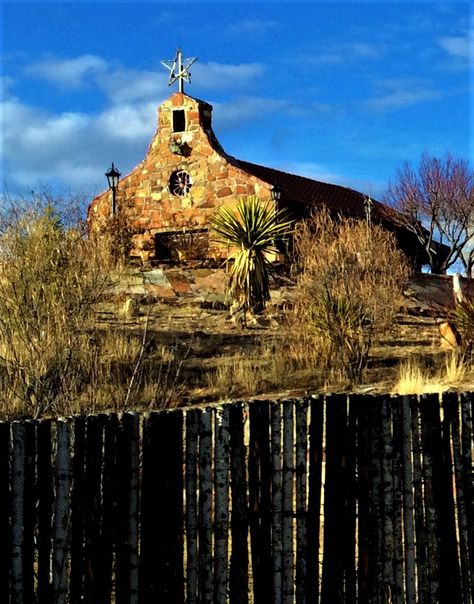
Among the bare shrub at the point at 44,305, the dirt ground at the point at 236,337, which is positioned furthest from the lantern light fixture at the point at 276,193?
the bare shrub at the point at 44,305

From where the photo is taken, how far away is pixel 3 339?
12.0 metres

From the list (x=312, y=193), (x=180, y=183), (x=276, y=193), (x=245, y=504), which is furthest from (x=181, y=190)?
(x=245, y=504)

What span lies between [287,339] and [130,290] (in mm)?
6355

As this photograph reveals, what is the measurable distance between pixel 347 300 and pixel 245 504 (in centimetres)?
940

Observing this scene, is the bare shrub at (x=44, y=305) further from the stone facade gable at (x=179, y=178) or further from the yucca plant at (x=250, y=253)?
the stone facade gable at (x=179, y=178)

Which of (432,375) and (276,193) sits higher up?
(276,193)

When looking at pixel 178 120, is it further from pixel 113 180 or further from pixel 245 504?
pixel 245 504

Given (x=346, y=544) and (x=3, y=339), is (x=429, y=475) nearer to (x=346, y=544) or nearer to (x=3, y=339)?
(x=346, y=544)

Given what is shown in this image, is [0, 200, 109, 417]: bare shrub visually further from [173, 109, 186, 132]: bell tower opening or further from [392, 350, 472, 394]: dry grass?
[173, 109, 186, 132]: bell tower opening

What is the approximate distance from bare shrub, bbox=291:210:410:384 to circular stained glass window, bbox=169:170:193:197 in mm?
10279

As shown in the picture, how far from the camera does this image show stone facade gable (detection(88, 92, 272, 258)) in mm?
24703

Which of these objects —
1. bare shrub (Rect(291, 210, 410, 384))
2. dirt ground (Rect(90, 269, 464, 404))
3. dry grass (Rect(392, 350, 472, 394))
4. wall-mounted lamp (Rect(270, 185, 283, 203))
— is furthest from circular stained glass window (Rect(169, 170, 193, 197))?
dry grass (Rect(392, 350, 472, 394))

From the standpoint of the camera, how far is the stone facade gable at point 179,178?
973 inches

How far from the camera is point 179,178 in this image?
25.5 m
